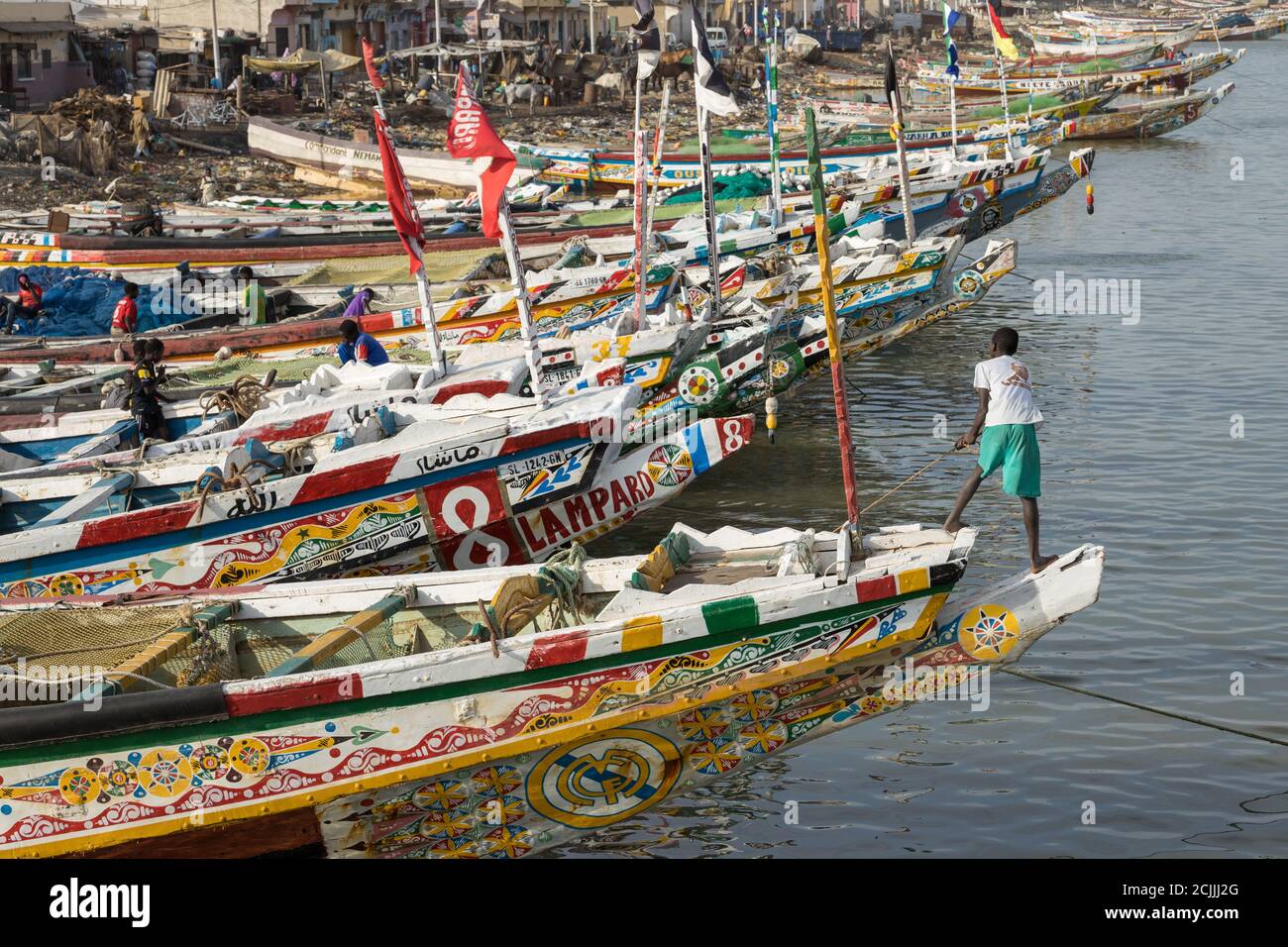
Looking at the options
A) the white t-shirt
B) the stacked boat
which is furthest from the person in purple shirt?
the white t-shirt

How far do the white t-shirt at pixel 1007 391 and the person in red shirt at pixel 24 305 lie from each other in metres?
14.6

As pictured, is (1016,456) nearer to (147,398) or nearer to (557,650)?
(557,650)

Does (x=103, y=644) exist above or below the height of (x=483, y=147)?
below


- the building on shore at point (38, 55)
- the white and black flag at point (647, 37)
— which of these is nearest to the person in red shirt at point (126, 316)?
the white and black flag at point (647, 37)

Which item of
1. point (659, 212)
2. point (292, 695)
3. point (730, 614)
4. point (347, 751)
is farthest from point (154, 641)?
point (659, 212)

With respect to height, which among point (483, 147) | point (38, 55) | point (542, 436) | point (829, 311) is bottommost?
point (542, 436)

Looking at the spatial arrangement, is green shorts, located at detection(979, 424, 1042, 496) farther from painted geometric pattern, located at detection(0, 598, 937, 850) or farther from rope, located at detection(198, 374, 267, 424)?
rope, located at detection(198, 374, 267, 424)

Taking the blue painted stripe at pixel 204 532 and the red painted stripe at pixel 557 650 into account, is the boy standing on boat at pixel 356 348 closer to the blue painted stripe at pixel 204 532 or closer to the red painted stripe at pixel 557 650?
the blue painted stripe at pixel 204 532

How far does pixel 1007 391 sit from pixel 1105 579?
475 cm

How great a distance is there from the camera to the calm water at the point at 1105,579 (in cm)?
922

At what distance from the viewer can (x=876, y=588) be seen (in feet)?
26.2

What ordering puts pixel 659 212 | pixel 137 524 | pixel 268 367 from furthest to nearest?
pixel 659 212 → pixel 268 367 → pixel 137 524
